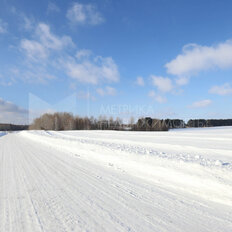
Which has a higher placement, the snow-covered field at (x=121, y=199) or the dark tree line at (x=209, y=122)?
the dark tree line at (x=209, y=122)

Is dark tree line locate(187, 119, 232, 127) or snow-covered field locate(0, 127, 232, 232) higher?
dark tree line locate(187, 119, 232, 127)

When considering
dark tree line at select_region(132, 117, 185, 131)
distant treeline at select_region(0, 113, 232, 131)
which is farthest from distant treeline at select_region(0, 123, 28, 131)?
dark tree line at select_region(132, 117, 185, 131)

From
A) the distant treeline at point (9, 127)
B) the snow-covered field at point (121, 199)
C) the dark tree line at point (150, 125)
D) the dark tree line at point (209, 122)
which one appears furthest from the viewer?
the distant treeline at point (9, 127)

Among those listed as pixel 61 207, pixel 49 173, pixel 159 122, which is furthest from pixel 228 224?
pixel 159 122

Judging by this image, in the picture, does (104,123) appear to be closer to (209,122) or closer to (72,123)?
(72,123)

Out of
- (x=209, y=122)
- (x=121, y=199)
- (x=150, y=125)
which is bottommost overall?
(x=121, y=199)

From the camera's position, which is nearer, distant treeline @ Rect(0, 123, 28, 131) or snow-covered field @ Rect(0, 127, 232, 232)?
snow-covered field @ Rect(0, 127, 232, 232)

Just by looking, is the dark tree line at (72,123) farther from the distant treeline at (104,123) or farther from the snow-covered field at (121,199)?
the snow-covered field at (121,199)

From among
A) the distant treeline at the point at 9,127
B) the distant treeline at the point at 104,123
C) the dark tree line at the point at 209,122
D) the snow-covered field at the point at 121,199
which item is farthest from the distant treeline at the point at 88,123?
the distant treeline at the point at 9,127

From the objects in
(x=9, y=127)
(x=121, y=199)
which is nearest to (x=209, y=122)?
(x=121, y=199)

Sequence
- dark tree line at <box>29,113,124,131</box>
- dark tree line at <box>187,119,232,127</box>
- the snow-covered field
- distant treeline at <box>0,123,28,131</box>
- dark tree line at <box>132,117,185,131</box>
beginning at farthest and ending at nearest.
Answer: distant treeline at <box>0,123,28,131</box>, dark tree line at <box>187,119,232,127</box>, dark tree line at <box>29,113,124,131</box>, dark tree line at <box>132,117,185,131</box>, the snow-covered field

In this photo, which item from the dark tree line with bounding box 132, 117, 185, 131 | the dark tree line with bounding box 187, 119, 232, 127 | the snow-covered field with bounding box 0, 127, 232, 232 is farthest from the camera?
the dark tree line with bounding box 187, 119, 232, 127

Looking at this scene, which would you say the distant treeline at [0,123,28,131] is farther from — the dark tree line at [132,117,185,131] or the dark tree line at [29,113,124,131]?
the dark tree line at [132,117,185,131]

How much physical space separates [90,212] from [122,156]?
390 cm
